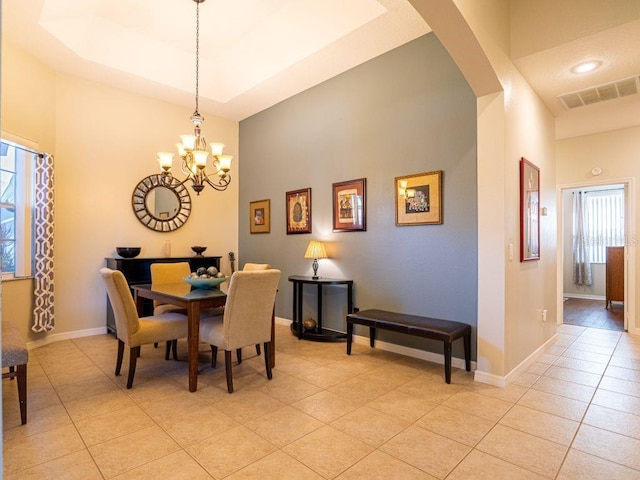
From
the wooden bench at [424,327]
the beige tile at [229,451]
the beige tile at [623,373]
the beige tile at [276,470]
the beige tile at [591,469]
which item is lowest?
the beige tile at [591,469]

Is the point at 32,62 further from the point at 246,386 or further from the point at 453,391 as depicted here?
the point at 453,391

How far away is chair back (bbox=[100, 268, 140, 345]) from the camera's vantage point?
3.03 metres

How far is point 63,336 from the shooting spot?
4.62 metres

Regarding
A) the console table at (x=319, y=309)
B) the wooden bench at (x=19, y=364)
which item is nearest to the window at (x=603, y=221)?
the console table at (x=319, y=309)

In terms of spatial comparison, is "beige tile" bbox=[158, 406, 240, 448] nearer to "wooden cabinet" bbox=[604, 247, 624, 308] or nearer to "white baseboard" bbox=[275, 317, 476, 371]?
"white baseboard" bbox=[275, 317, 476, 371]

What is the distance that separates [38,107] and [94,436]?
380 centimetres

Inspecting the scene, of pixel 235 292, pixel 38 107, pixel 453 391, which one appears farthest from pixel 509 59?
pixel 38 107

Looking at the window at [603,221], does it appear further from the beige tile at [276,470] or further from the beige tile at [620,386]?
the beige tile at [276,470]

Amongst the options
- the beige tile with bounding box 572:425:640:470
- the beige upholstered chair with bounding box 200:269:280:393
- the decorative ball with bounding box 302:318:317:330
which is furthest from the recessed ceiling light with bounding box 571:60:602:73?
the decorative ball with bounding box 302:318:317:330

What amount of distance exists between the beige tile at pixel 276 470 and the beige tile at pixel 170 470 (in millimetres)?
189

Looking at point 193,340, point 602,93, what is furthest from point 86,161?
point 602,93

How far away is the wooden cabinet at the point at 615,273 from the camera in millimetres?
6477

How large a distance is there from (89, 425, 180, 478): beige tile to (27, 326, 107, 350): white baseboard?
269cm

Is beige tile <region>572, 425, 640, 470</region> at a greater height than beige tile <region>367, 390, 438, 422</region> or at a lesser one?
lesser
